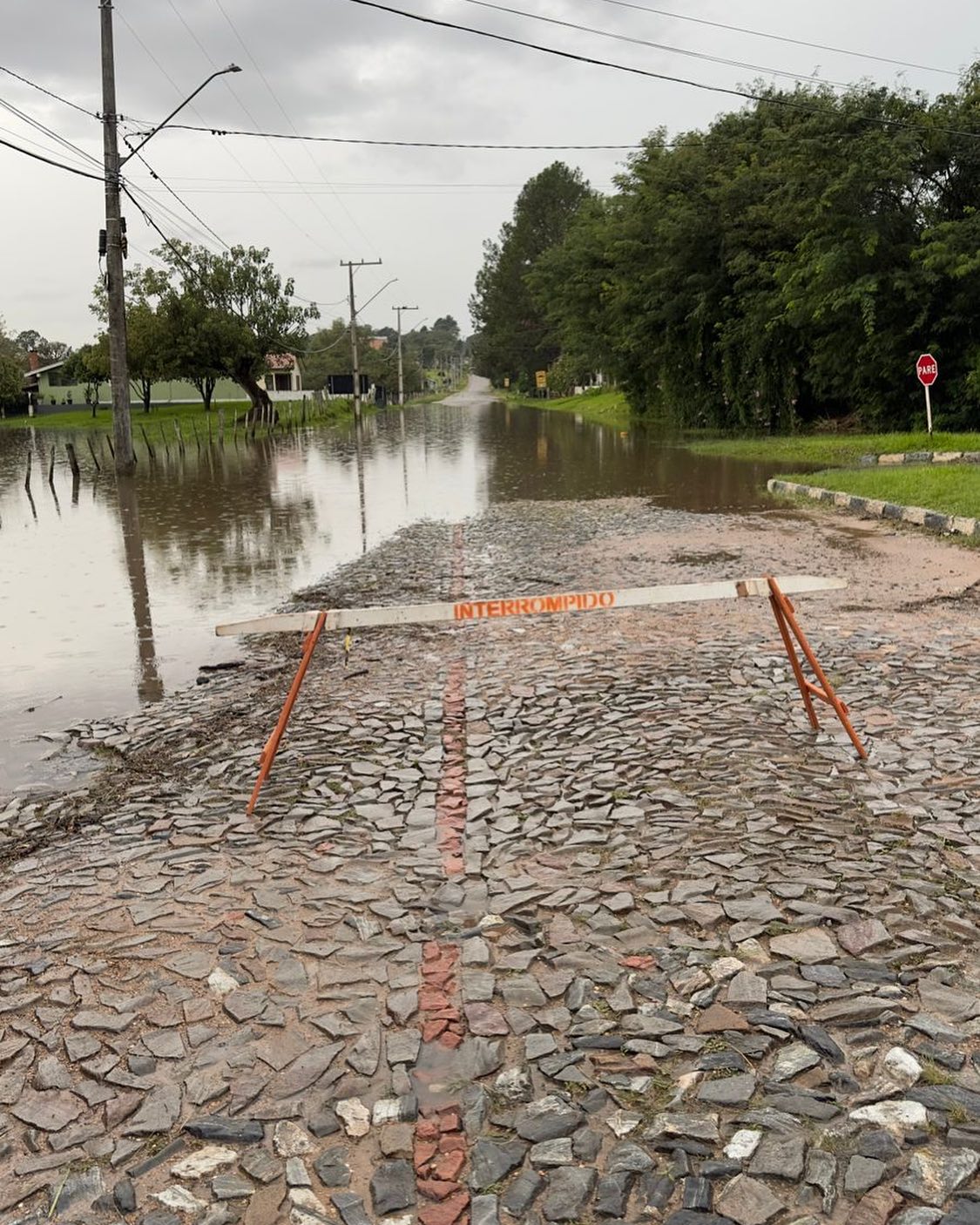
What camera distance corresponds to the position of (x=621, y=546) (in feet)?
42.0

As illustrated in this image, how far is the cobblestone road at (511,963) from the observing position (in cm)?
265

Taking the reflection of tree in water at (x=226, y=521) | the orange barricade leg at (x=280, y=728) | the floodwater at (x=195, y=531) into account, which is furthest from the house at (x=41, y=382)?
the orange barricade leg at (x=280, y=728)

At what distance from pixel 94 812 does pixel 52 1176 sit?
270 centimetres

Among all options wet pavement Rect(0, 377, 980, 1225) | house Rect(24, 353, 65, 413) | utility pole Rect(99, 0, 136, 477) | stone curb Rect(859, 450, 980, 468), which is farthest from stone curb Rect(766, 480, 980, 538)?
house Rect(24, 353, 65, 413)

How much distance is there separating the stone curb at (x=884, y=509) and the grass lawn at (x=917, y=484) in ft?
0.61

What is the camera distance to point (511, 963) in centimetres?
363

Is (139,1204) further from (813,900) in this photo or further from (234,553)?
(234,553)

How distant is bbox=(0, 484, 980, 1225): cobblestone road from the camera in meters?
2.65

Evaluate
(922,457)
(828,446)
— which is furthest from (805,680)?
(828,446)

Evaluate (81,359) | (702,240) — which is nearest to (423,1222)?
(702,240)

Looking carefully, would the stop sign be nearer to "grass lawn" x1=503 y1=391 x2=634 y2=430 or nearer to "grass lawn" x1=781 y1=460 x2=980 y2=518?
"grass lawn" x1=781 y1=460 x2=980 y2=518

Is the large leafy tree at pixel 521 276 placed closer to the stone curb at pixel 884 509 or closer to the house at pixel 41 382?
the house at pixel 41 382

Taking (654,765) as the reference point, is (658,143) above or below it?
above

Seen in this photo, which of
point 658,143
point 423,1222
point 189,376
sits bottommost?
point 423,1222
